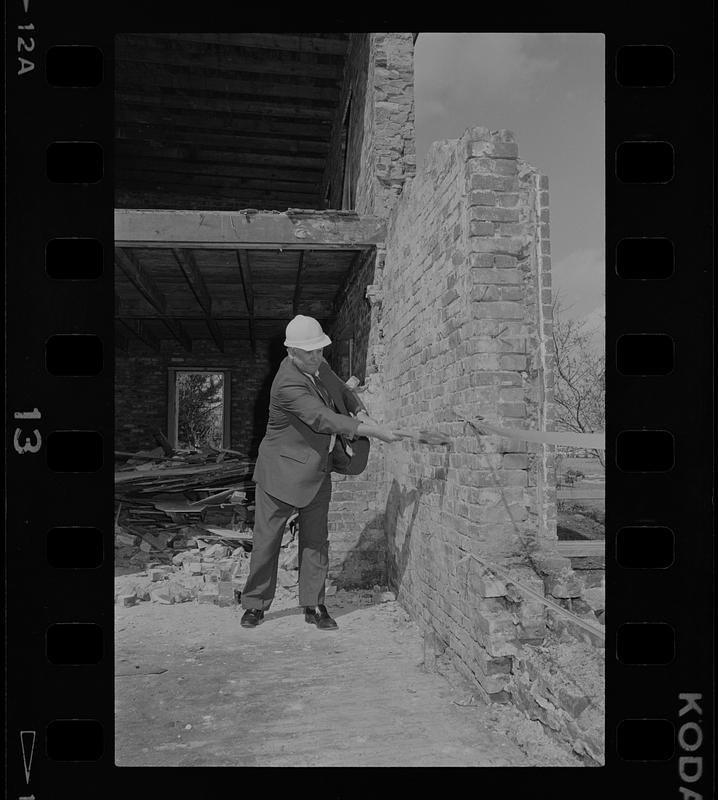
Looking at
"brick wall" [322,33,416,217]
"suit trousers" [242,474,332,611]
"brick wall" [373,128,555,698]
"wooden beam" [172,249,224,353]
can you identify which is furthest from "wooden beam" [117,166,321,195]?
"suit trousers" [242,474,332,611]

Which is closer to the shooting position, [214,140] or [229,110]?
[229,110]

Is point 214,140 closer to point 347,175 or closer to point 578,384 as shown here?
point 347,175

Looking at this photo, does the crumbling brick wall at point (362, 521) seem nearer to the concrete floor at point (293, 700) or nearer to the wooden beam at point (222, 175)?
the concrete floor at point (293, 700)

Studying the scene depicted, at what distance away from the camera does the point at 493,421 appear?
10.6ft

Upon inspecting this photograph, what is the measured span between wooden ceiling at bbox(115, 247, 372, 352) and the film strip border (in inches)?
185

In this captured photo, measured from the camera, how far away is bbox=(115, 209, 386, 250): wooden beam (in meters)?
5.73

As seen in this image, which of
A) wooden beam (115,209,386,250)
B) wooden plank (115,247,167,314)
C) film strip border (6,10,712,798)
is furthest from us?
wooden plank (115,247,167,314)

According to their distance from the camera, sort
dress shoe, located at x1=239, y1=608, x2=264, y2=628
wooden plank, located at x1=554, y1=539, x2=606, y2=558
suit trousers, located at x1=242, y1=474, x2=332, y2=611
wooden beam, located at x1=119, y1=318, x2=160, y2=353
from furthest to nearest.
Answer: wooden beam, located at x1=119, y1=318, x2=160, y2=353 < wooden plank, located at x1=554, y1=539, x2=606, y2=558 < dress shoe, located at x1=239, y1=608, x2=264, y2=628 < suit trousers, located at x1=242, y1=474, x2=332, y2=611

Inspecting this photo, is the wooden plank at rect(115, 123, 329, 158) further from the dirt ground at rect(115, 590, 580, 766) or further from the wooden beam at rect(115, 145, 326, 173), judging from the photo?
the dirt ground at rect(115, 590, 580, 766)

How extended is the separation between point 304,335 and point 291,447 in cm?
79

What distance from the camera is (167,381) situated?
1337 centimetres

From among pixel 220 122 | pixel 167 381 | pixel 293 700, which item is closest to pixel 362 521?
pixel 293 700
